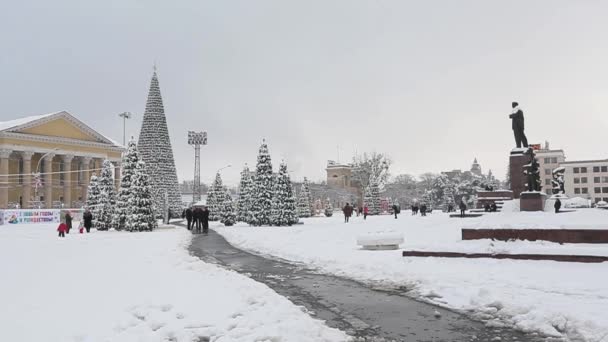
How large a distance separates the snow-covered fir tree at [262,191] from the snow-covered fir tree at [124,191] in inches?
378

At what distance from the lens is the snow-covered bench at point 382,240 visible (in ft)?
56.1

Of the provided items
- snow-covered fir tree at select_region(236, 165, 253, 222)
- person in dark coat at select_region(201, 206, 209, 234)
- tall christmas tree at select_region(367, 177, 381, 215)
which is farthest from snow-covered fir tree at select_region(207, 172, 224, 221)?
tall christmas tree at select_region(367, 177, 381, 215)

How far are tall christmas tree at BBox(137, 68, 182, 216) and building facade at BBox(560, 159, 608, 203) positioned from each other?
3540 inches

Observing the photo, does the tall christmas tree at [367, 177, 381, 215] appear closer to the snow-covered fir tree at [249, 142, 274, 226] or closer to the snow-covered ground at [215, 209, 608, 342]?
the snow-covered fir tree at [249, 142, 274, 226]

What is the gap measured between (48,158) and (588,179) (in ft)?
359

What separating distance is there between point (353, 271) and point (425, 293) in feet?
11.3

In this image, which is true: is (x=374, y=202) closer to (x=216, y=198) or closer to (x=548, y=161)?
(x=216, y=198)

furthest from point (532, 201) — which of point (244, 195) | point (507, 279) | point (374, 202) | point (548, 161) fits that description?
point (548, 161)

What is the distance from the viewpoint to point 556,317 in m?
7.22

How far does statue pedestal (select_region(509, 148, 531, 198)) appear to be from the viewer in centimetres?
2502

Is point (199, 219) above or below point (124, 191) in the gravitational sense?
below

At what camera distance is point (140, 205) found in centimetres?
3591

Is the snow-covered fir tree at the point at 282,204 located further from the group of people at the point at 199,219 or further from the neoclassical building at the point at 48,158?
the neoclassical building at the point at 48,158

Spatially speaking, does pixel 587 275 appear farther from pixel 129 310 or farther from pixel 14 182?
pixel 14 182
